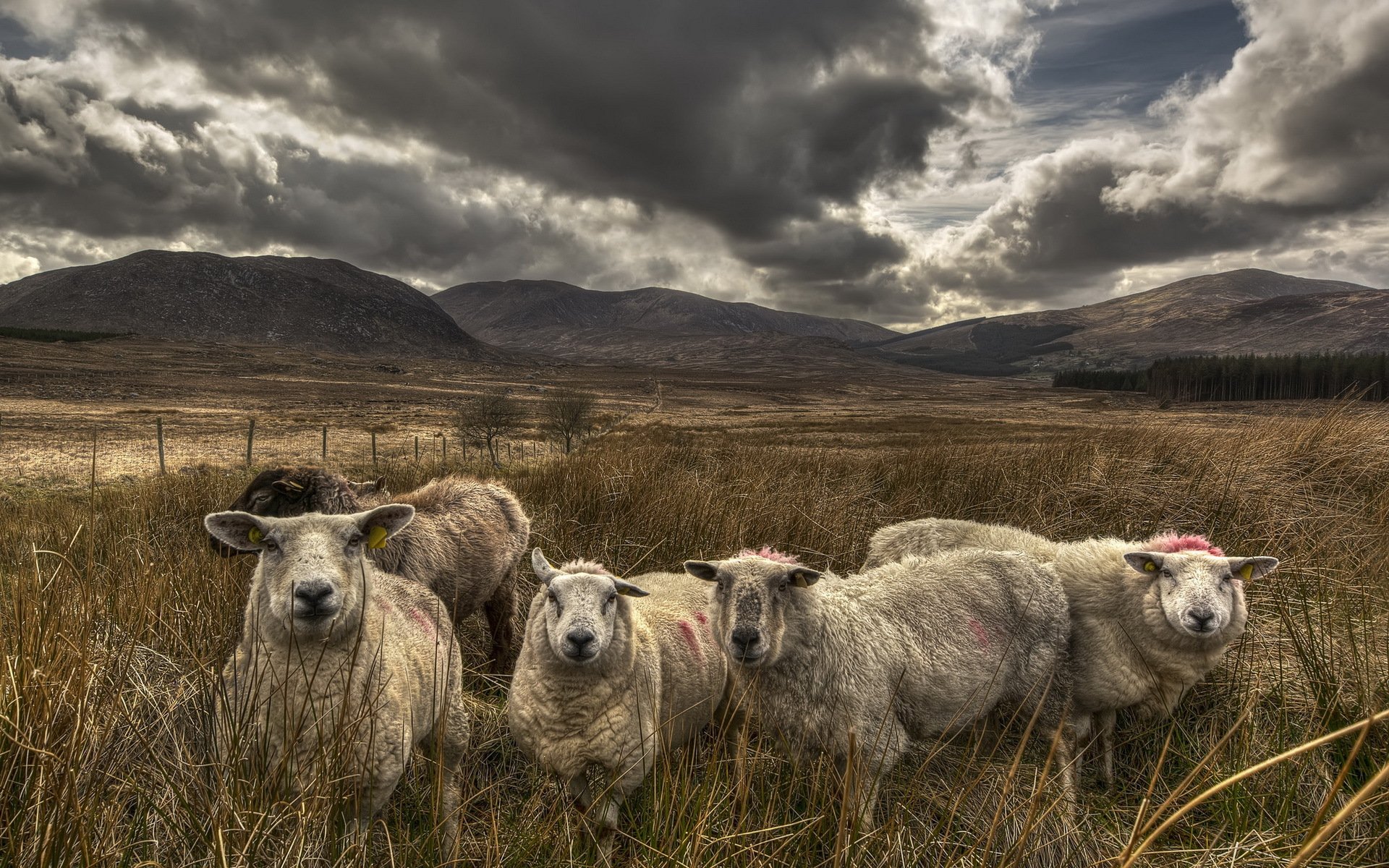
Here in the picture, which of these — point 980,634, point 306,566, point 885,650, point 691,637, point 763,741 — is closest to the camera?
point 306,566

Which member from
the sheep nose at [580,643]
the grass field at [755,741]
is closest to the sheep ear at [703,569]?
the sheep nose at [580,643]

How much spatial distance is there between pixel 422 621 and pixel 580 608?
4.56 feet

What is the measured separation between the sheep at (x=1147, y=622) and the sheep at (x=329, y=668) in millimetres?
4065

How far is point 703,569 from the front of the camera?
4316 mm

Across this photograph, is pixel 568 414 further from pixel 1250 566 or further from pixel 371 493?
pixel 1250 566

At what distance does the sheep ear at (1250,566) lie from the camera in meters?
3.96

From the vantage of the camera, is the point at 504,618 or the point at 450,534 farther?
the point at 504,618

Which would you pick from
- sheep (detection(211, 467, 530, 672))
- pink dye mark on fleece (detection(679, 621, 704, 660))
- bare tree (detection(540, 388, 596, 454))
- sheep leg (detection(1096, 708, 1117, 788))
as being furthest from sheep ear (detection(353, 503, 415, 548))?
bare tree (detection(540, 388, 596, 454))

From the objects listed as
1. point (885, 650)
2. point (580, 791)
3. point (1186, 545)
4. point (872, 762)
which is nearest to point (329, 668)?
point (580, 791)

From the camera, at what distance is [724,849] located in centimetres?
280

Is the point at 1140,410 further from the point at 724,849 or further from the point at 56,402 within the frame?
the point at 56,402

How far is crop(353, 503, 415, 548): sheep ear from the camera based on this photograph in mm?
3857

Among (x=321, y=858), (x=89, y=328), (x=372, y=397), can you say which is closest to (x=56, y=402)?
(x=372, y=397)

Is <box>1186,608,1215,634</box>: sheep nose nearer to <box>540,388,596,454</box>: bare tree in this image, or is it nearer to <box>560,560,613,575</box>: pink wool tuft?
<box>560,560,613,575</box>: pink wool tuft
